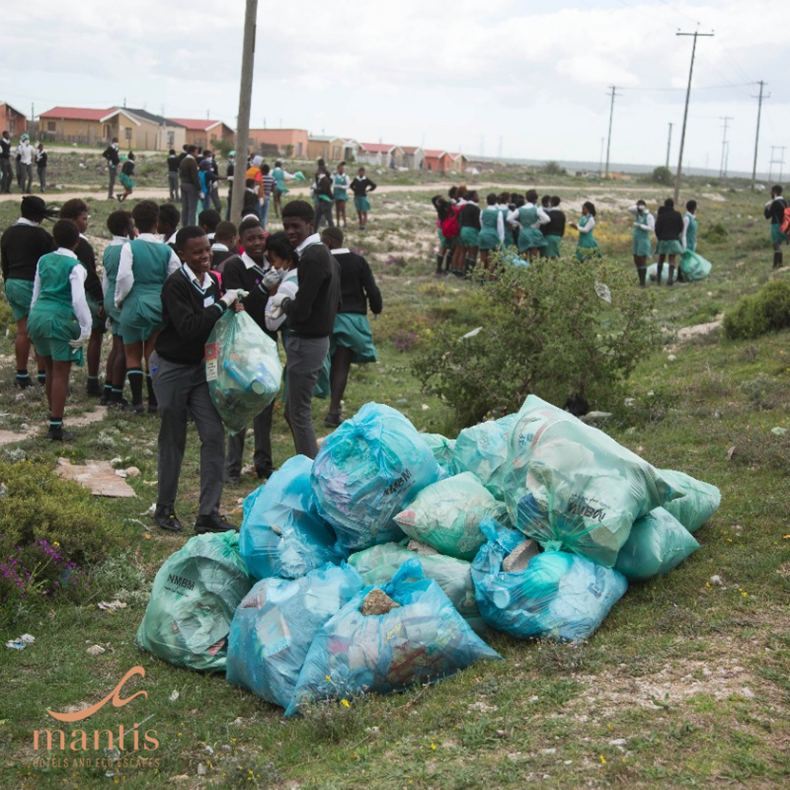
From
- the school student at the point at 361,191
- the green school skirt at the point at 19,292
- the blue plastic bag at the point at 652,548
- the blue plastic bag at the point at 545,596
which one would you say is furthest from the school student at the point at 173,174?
the blue plastic bag at the point at 545,596

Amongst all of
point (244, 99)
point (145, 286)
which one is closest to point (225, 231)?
point (145, 286)

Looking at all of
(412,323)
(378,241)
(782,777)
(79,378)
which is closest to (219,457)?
(782,777)

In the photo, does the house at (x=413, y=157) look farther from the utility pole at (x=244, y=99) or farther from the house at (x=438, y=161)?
the utility pole at (x=244, y=99)

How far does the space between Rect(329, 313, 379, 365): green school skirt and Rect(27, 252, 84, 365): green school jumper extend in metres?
2.13

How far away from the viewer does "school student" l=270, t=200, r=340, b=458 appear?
20.7 feet

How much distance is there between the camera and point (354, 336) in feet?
27.0

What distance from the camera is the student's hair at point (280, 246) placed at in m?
6.43

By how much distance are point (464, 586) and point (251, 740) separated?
3.78 feet

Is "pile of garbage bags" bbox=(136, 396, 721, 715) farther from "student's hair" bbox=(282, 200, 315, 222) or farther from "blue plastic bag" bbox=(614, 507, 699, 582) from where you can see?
"student's hair" bbox=(282, 200, 315, 222)

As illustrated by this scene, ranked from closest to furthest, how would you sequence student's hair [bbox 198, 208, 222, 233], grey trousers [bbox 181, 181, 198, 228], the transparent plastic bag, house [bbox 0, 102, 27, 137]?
the transparent plastic bag, student's hair [bbox 198, 208, 222, 233], grey trousers [bbox 181, 181, 198, 228], house [bbox 0, 102, 27, 137]

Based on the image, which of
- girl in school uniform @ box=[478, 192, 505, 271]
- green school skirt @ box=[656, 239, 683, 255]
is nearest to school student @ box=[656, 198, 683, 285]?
green school skirt @ box=[656, 239, 683, 255]

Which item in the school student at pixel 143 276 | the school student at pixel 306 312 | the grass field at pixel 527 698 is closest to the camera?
the grass field at pixel 527 698

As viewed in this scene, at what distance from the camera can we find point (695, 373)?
9680 millimetres

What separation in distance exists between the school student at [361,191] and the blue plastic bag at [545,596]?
18.1 m
